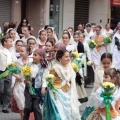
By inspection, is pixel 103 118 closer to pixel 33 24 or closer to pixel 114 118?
pixel 114 118

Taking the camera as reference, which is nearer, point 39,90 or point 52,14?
point 39,90

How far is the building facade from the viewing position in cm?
2069

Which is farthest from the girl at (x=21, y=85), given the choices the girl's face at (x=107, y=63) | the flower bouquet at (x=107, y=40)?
the flower bouquet at (x=107, y=40)

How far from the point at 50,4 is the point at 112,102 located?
16.8m

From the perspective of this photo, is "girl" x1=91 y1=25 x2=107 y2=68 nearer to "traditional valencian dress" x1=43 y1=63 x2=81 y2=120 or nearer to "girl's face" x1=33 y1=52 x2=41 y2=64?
"girl's face" x1=33 y1=52 x2=41 y2=64

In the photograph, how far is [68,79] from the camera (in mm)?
7660

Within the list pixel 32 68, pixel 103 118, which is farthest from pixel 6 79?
pixel 103 118

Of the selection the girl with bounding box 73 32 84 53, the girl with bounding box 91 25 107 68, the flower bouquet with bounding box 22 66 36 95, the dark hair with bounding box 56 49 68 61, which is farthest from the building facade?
the dark hair with bounding box 56 49 68 61

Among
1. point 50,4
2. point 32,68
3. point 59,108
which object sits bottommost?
point 59,108

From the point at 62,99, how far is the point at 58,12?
15777 millimetres

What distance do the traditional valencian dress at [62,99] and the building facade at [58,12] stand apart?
510 inches

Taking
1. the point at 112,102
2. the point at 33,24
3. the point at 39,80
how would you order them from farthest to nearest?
1. the point at 33,24
2. the point at 39,80
3. the point at 112,102

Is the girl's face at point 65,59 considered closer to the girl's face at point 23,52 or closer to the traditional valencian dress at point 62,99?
the traditional valencian dress at point 62,99

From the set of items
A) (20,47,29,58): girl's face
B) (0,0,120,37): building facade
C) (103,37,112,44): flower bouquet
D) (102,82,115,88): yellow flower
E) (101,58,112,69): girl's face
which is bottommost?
(102,82,115,88): yellow flower
